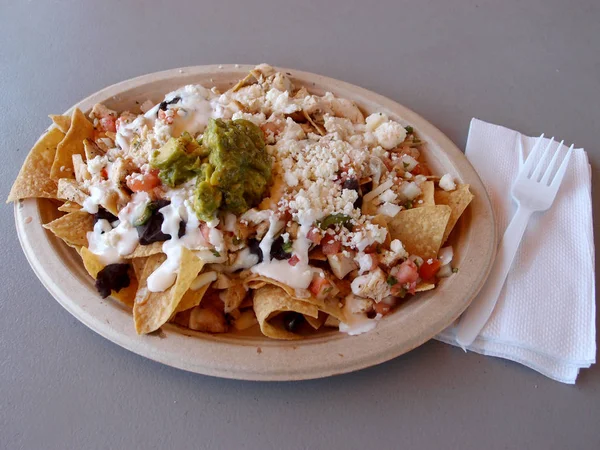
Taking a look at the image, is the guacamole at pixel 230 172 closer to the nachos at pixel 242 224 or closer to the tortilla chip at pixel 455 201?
the nachos at pixel 242 224

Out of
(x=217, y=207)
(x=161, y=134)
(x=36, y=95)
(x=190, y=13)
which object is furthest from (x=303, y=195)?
(x=190, y=13)

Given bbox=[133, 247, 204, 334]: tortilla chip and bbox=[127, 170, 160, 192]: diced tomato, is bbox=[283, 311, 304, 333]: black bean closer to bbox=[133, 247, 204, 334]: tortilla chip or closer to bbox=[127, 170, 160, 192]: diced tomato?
bbox=[133, 247, 204, 334]: tortilla chip

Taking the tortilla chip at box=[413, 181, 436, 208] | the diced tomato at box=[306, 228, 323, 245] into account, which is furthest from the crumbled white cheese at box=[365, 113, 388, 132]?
the diced tomato at box=[306, 228, 323, 245]

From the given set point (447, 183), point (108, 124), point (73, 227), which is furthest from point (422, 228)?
point (108, 124)

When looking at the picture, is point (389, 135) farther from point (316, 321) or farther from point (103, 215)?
point (103, 215)

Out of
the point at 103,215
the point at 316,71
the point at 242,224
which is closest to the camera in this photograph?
the point at 242,224

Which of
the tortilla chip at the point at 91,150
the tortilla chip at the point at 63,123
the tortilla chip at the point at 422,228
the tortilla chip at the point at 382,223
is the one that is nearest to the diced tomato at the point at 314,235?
the tortilla chip at the point at 382,223

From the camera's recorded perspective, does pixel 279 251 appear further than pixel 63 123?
No
